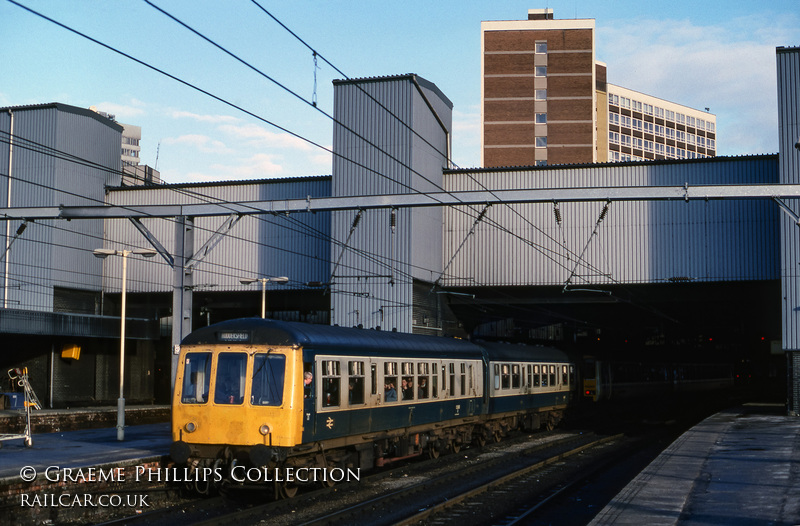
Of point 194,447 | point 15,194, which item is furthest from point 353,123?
point 194,447

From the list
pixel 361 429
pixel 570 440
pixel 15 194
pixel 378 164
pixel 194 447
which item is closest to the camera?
pixel 194 447

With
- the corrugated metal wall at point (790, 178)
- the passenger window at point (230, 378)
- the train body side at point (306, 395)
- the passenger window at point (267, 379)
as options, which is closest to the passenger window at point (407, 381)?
the train body side at point (306, 395)

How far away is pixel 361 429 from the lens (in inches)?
691

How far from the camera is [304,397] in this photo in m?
15.2

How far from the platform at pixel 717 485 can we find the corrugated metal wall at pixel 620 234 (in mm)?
12436

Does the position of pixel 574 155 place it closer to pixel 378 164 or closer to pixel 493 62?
pixel 493 62

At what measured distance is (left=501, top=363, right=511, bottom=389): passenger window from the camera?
1069 inches

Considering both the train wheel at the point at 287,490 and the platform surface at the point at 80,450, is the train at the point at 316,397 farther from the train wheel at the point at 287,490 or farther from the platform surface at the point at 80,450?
the platform surface at the point at 80,450

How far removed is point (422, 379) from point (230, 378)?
22.1 feet

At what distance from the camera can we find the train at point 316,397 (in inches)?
587

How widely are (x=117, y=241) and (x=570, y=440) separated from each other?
25282mm

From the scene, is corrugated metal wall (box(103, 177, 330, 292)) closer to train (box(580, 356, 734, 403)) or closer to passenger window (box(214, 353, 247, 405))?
train (box(580, 356, 734, 403))

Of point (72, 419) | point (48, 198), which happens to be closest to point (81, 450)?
point (72, 419)

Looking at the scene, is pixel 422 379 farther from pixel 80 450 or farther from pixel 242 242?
pixel 242 242
